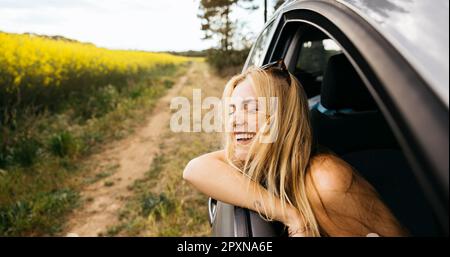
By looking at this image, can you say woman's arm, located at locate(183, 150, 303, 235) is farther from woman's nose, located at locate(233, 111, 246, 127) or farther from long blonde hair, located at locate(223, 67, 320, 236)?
woman's nose, located at locate(233, 111, 246, 127)

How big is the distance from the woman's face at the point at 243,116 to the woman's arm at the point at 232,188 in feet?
0.31

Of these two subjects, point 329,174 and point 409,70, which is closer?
point 409,70

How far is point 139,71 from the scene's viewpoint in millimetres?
19844

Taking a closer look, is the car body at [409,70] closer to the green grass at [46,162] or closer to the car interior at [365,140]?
the car interior at [365,140]

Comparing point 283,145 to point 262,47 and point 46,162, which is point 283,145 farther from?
point 46,162

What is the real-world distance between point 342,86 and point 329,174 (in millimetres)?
733

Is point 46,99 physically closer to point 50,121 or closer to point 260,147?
point 50,121

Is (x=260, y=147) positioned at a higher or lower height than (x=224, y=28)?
lower

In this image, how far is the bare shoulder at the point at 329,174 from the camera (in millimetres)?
1162

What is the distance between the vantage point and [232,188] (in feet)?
4.30

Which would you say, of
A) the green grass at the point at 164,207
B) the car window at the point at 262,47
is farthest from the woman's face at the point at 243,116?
the green grass at the point at 164,207

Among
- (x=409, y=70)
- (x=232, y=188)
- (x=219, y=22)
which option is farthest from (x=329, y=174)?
(x=219, y=22)
